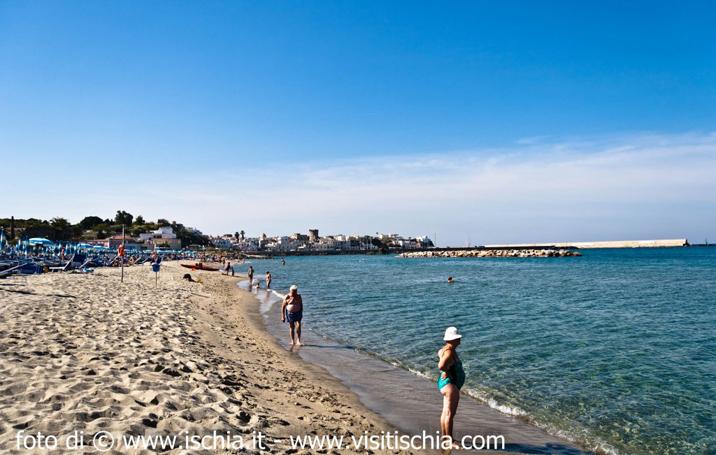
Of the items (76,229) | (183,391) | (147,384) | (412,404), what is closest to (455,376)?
(412,404)

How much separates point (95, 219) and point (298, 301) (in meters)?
180

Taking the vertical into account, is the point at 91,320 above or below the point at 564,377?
above

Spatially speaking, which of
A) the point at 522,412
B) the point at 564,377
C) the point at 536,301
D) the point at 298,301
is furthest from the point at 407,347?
the point at 536,301

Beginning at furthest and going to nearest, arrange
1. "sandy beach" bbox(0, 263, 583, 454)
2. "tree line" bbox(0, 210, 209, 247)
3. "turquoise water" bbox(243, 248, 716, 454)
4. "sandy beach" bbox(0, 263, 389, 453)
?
"tree line" bbox(0, 210, 209, 247)
"turquoise water" bbox(243, 248, 716, 454)
"sandy beach" bbox(0, 263, 389, 453)
"sandy beach" bbox(0, 263, 583, 454)

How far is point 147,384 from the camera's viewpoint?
653cm

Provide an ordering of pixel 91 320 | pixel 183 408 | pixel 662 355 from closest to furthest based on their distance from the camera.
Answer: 1. pixel 183 408
2. pixel 91 320
3. pixel 662 355

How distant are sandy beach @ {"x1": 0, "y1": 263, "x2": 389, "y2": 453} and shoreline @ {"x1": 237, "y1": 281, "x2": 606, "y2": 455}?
48cm

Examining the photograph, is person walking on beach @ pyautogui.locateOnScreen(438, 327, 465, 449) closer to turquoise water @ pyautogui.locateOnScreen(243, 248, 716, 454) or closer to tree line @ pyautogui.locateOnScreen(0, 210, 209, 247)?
turquoise water @ pyautogui.locateOnScreen(243, 248, 716, 454)

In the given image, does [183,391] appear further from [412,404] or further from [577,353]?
[577,353]

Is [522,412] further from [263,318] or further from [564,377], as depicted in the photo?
[263,318]

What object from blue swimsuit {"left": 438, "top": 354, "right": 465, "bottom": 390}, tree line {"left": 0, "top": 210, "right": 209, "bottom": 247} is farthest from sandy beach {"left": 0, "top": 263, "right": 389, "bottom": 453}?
tree line {"left": 0, "top": 210, "right": 209, "bottom": 247}

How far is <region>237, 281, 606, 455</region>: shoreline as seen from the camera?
23.7ft

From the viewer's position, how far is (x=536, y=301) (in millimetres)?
26906

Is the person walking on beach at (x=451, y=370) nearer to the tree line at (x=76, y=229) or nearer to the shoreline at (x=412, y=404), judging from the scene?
the shoreline at (x=412, y=404)
